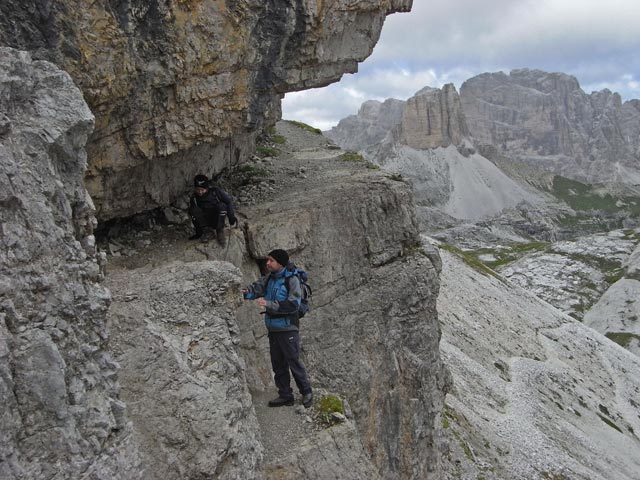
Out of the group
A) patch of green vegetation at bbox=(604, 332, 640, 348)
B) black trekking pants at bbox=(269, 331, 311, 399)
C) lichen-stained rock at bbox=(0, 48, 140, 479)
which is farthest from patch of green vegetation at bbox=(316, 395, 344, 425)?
patch of green vegetation at bbox=(604, 332, 640, 348)

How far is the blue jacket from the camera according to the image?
40.0ft

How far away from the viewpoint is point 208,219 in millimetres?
16406

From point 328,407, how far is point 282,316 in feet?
8.92

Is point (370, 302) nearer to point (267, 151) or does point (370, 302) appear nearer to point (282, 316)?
point (282, 316)

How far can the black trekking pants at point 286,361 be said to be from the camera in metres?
12.7

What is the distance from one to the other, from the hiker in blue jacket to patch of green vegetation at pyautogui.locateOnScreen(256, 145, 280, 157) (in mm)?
12901

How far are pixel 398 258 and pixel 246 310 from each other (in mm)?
7077

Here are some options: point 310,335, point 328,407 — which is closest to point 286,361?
point 328,407

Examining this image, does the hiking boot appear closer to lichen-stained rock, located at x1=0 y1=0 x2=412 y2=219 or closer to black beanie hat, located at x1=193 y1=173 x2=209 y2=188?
black beanie hat, located at x1=193 y1=173 x2=209 y2=188

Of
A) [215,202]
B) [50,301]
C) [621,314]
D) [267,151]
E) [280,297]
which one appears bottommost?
[621,314]

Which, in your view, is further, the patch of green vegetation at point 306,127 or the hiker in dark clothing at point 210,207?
the patch of green vegetation at point 306,127

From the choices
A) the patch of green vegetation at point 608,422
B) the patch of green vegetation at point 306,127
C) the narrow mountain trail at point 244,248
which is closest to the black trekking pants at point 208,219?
the narrow mountain trail at point 244,248

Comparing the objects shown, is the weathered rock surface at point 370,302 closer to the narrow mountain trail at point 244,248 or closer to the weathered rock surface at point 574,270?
the narrow mountain trail at point 244,248

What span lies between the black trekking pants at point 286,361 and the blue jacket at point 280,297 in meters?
0.24
